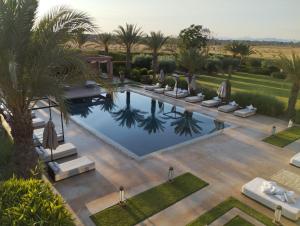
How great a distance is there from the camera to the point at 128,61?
31906 millimetres

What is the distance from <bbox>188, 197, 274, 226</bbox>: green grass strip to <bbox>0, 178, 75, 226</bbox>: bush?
156 inches

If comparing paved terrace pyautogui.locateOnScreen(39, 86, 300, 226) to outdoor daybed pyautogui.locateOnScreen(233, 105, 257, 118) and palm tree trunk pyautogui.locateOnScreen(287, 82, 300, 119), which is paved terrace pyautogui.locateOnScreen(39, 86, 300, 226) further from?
palm tree trunk pyautogui.locateOnScreen(287, 82, 300, 119)

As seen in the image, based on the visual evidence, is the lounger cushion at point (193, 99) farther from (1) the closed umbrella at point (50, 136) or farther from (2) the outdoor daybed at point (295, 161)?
(1) the closed umbrella at point (50, 136)

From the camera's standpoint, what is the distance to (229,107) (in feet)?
63.7

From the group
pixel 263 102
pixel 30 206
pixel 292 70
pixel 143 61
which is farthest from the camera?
pixel 143 61

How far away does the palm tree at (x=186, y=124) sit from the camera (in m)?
16.3

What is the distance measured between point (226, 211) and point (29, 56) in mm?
7765

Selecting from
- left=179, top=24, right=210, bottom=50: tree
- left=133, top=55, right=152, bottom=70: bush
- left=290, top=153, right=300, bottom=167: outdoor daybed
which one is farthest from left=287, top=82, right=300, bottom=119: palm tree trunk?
left=179, top=24, right=210, bottom=50: tree

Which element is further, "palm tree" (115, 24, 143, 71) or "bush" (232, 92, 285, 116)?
"palm tree" (115, 24, 143, 71)

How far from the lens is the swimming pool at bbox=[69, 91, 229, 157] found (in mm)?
14602

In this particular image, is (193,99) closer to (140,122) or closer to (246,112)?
(246,112)

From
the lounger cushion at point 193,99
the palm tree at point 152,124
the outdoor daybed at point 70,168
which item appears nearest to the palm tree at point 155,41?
the lounger cushion at point 193,99

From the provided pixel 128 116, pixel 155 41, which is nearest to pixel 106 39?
pixel 155 41

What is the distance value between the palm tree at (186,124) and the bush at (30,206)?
34.5 ft
